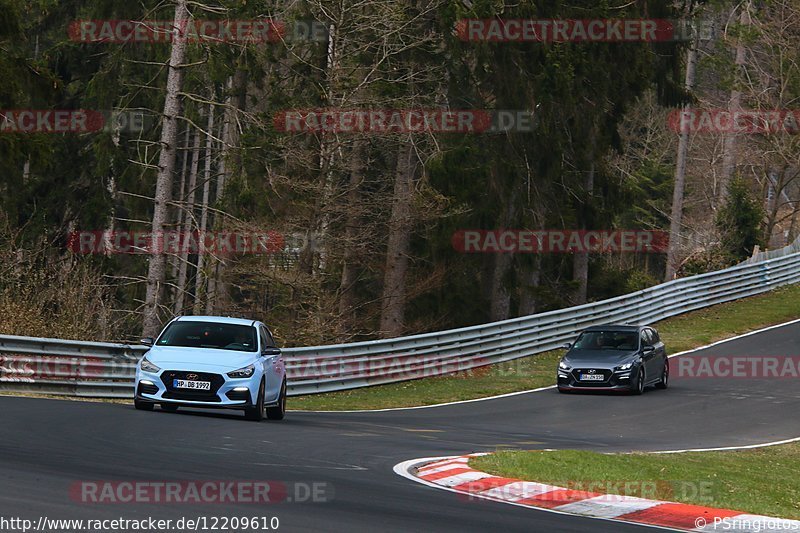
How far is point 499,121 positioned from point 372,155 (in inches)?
189

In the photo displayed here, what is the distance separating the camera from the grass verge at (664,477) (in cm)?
1219

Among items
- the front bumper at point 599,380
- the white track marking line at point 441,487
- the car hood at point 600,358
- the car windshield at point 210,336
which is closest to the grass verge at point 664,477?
the white track marking line at point 441,487

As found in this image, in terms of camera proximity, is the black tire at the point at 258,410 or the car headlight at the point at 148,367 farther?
the black tire at the point at 258,410

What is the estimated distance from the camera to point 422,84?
120ft

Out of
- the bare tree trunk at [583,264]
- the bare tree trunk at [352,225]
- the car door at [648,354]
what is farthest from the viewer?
the bare tree trunk at [583,264]

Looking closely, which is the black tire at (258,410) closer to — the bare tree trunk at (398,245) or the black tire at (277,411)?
the black tire at (277,411)

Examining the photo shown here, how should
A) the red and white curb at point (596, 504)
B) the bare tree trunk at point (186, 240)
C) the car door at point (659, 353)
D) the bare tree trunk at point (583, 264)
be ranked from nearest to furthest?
the red and white curb at point (596, 504)
the bare tree trunk at point (186, 240)
the car door at point (659, 353)
the bare tree trunk at point (583, 264)

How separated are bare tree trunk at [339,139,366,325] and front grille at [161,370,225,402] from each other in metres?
16.1

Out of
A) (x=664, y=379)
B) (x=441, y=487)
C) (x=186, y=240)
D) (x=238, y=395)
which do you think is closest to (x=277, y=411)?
(x=238, y=395)

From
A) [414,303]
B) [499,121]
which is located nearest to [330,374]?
[499,121]

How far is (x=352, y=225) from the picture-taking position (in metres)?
35.2

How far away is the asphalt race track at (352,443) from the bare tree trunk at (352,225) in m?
8.47

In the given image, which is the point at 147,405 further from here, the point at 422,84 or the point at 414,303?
the point at 414,303

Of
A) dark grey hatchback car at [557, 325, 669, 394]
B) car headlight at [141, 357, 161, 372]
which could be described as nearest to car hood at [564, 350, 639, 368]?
dark grey hatchback car at [557, 325, 669, 394]
